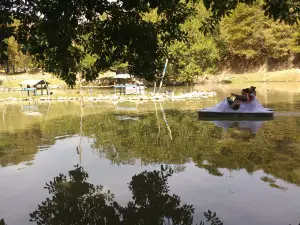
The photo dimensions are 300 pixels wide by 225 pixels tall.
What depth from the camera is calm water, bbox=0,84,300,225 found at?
8156 millimetres

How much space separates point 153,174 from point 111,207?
8.75 ft

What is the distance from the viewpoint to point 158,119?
22750mm

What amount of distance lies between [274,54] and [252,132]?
56245 mm

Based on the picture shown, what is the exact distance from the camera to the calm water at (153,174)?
8.16 metres

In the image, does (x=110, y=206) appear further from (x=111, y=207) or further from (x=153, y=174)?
(x=153, y=174)

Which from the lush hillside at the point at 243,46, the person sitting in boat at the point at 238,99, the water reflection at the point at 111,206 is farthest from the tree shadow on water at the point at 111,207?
the lush hillside at the point at 243,46

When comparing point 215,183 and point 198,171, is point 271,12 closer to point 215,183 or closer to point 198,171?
point 215,183

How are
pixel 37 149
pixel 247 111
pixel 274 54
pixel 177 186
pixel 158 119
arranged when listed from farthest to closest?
pixel 274 54 → pixel 158 119 → pixel 247 111 → pixel 37 149 → pixel 177 186

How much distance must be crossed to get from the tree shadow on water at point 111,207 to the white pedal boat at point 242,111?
11079 mm

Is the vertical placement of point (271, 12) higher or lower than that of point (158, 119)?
higher

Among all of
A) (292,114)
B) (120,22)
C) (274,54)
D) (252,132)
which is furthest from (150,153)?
(274,54)

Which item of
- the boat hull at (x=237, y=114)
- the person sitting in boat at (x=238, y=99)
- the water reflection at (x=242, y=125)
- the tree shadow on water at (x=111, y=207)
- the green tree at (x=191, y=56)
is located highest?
the green tree at (x=191, y=56)

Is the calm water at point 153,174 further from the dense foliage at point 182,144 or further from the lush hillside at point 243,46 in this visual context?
the lush hillside at point 243,46

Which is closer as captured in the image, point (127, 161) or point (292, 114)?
point (127, 161)
